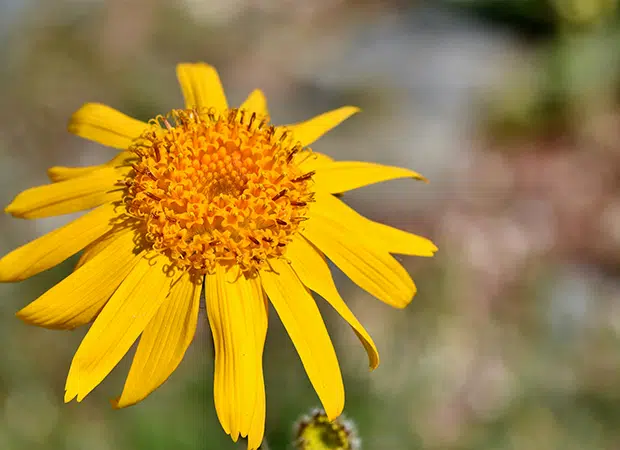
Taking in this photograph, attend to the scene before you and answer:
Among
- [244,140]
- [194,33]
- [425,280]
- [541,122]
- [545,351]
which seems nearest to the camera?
[244,140]

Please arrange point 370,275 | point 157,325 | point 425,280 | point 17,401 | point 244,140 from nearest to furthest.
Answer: point 157,325 < point 370,275 < point 244,140 < point 17,401 < point 425,280

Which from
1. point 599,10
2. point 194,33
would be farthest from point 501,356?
point 194,33

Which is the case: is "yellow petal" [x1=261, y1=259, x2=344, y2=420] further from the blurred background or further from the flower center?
the blurred background

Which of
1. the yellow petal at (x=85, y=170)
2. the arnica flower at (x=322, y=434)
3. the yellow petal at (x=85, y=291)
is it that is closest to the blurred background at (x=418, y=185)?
the arnica flower at (x=322, y=434)

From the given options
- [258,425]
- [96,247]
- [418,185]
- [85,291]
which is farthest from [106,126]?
[418,185]

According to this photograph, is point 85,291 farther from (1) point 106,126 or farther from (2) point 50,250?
(1) point 106,126

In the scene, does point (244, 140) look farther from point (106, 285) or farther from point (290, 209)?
point (106, 285)

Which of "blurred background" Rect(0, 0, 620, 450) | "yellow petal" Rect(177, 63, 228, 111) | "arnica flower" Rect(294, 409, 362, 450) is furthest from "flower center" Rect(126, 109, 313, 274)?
"blurred background" Rect(0, 0, 620, 450)
